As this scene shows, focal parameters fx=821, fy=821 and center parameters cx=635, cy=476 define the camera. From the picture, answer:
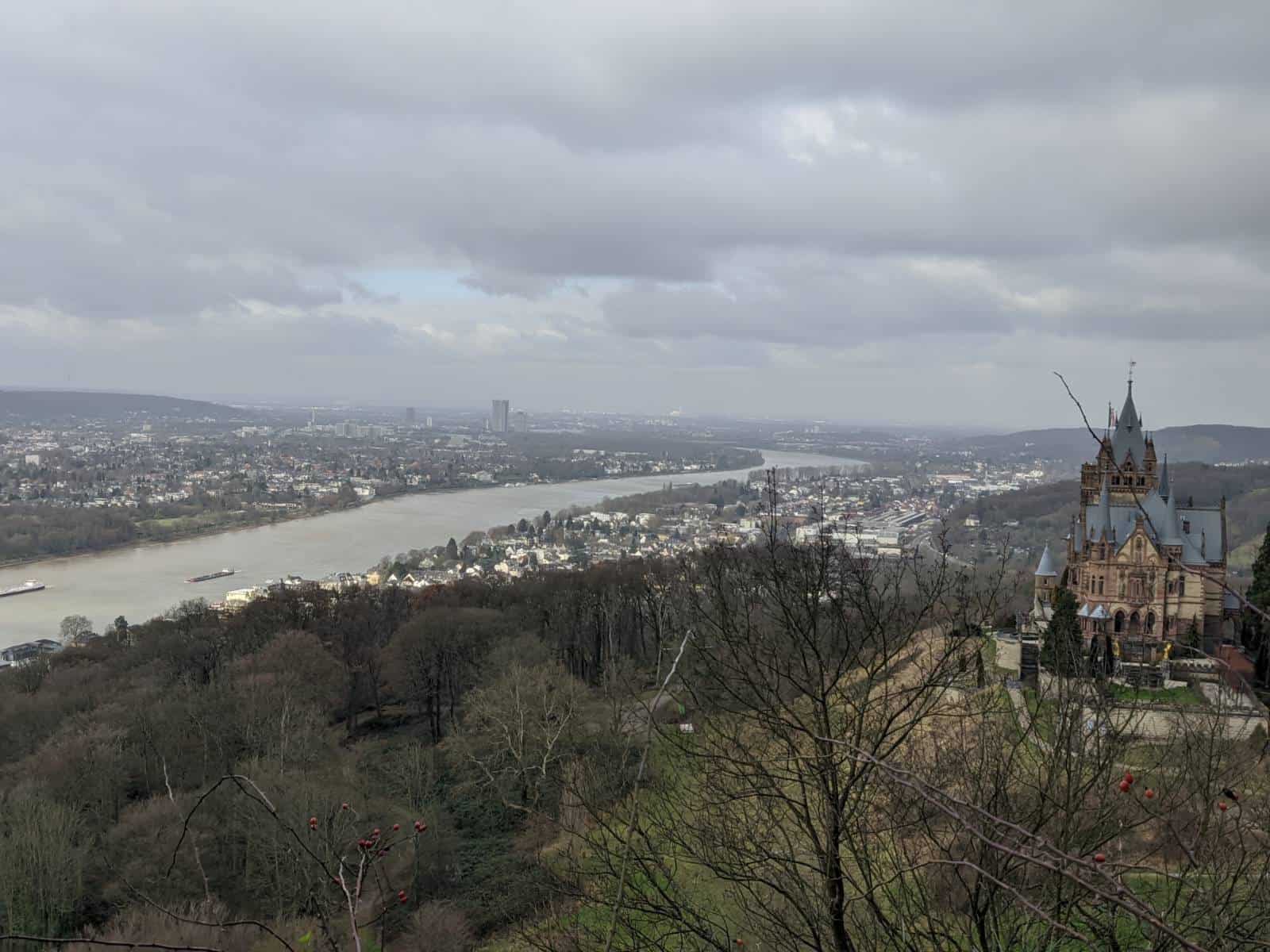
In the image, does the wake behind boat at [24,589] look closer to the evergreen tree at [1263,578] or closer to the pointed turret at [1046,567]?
the pointed turret at [1046,567]

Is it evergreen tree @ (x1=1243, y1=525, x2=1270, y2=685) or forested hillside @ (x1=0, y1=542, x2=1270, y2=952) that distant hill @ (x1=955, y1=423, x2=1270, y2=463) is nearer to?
evergreen tree @ (x1=1243, y1=525, x2=1270, y2=685)

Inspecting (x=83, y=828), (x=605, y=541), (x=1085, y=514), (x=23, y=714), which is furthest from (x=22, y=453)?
(x=1085, y=514)

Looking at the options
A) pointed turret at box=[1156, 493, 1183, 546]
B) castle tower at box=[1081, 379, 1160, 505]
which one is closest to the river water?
castle tower at box=[1081, 379, 1160, 505]

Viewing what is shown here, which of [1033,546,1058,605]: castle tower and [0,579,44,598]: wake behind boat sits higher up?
[1033,546,1058,605]: castle tower

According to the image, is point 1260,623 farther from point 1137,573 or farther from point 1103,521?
point 1103,521

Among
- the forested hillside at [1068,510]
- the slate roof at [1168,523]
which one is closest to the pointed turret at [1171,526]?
the slate roof at [1168,523]

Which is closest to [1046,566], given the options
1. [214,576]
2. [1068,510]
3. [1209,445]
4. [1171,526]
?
[1171,526]
